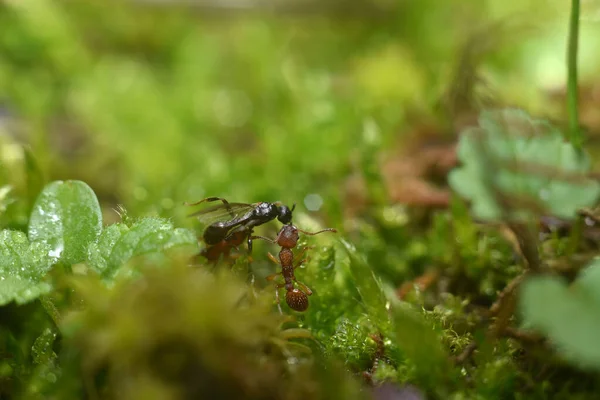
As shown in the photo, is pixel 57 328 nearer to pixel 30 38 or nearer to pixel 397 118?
pixel 397 118

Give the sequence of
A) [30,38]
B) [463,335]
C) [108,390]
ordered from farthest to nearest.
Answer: [30,38], [463,335], [108,390]

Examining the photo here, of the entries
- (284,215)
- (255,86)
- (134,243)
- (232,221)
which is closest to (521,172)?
(284,215)

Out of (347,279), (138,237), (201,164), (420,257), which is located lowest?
(201,164)

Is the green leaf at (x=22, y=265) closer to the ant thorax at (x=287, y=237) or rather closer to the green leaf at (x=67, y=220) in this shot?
the green leaf at (x=67, y=220)

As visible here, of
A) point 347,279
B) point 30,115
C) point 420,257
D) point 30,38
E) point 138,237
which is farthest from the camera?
point 30,38

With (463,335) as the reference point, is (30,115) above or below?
below

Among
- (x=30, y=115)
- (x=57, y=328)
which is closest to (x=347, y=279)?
(x=57, y=328)

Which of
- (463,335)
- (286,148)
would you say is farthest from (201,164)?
(463,335)

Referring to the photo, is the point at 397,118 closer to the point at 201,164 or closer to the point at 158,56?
the point at 201,164

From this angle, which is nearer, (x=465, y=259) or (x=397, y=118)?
(x=465, y=259)
